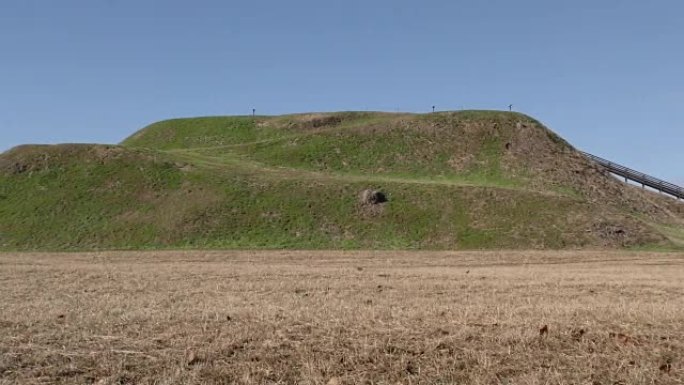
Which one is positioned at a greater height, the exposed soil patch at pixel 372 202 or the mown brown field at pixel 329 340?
the exposed soil patch at pixel 372 202

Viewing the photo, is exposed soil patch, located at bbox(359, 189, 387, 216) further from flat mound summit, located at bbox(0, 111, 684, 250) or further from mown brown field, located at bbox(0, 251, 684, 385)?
mown brown field, located at bbox(0, 251, 684, 385)

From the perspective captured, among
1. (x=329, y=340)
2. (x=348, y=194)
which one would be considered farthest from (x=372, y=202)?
(x=329, y=340)

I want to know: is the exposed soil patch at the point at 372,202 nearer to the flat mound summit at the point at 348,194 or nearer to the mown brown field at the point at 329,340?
the flat mound summit at the point at 348,194

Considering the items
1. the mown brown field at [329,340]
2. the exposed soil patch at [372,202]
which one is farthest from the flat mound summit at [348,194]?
the mown brown field at [329,340]

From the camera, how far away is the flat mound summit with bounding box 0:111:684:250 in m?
63.1

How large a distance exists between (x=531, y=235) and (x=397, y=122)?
39764mm

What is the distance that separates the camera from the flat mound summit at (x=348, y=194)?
207 ft

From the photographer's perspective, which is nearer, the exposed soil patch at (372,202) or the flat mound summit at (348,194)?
the flat mound summit at (348,194)

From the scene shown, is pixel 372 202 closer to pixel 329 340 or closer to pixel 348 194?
pixel 348 194

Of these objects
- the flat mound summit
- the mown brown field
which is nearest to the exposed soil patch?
the flat mound summit

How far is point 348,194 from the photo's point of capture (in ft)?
236

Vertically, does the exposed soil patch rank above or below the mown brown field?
above

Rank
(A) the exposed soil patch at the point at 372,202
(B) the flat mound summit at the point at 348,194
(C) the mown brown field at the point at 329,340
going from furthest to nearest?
(A) the exposed soil patch at the point at 372,202
(B) the flat mound summit at the point at 348,194
(C) the mown brown field at the point at 329,340

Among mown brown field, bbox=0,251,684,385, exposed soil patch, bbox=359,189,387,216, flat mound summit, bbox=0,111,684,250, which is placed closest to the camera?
mown brown field, bbox=0,251,684,385
